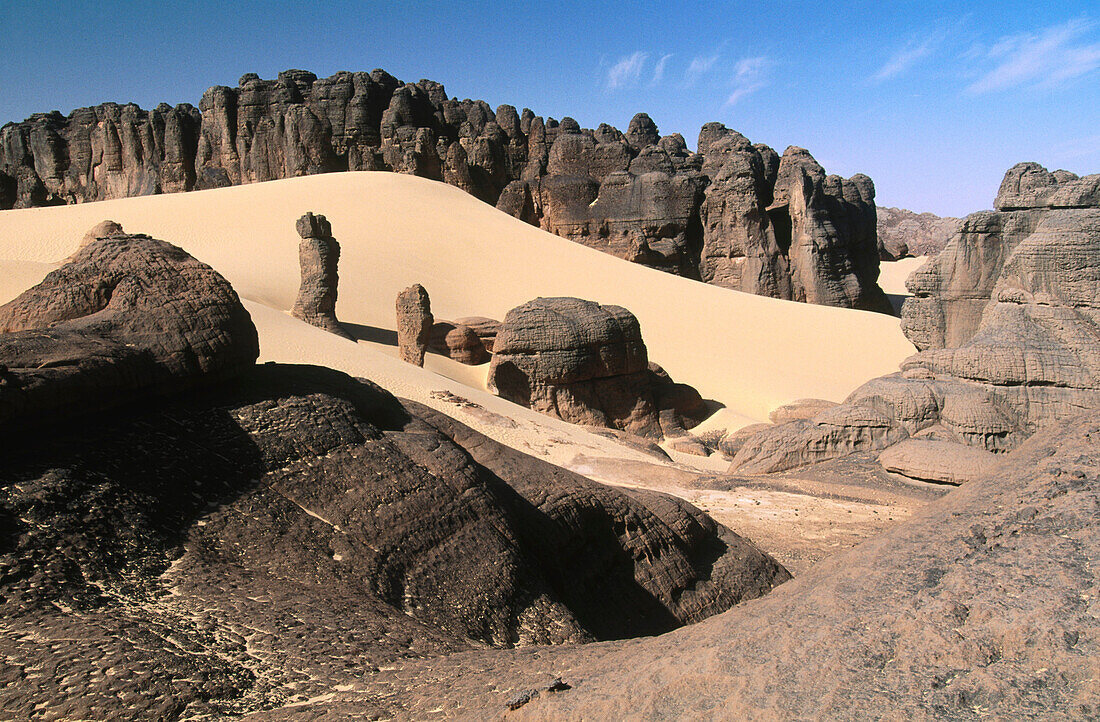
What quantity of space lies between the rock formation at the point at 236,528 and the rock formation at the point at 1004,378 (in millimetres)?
4243

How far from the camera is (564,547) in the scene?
4551mm

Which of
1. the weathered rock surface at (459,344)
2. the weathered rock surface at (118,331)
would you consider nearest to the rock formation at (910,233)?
the weathered rock surface at (459,344)

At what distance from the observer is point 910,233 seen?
57.3 m

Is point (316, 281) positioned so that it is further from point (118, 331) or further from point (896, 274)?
point (896, 274)

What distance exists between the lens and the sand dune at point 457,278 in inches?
773

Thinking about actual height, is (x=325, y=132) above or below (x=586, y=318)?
above

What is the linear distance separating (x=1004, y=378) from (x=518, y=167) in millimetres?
31765

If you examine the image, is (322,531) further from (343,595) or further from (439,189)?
(439,189)

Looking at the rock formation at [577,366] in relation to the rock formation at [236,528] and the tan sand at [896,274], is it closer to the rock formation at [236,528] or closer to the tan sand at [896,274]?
the rock formation at [236,528]

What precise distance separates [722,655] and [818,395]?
18027 mm

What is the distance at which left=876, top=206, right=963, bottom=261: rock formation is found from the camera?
177ft

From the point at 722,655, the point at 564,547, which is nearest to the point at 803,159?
the point at 564,547

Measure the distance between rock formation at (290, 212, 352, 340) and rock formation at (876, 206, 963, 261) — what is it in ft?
144

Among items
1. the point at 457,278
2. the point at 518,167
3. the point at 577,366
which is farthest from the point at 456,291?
the point at 518,167
